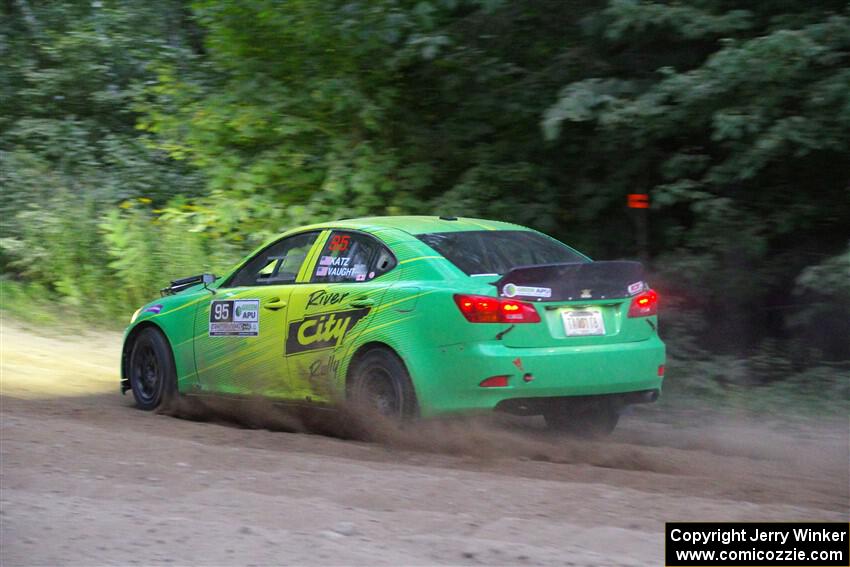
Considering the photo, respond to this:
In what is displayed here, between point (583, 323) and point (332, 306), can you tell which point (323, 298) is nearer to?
point (332, 306)

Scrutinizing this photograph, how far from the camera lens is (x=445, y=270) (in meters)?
7.26

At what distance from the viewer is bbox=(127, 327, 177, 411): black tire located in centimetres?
907

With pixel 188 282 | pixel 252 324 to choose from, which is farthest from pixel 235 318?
pixel 188 282

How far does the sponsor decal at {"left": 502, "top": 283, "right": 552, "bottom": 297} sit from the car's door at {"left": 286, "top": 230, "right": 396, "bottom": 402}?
880 mm

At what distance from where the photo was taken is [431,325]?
23.2 ft

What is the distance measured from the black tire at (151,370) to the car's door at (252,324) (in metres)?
0.38

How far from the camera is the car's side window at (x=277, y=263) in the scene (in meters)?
8.36

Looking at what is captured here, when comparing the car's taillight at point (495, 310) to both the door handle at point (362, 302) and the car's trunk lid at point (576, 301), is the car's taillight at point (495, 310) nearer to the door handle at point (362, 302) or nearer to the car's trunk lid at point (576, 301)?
the car's trunk lid at point (576, 301)

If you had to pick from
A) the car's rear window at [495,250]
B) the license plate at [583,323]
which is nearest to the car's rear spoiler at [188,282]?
the car's rear window at [495,250]

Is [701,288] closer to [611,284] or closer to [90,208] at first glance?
[611,284]

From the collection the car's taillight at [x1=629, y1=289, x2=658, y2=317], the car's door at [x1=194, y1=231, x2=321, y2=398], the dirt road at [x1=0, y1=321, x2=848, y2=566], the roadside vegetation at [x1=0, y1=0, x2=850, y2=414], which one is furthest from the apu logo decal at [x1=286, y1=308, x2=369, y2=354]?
the roadside vegetation at [x1=0, y1=0, x2=850, y2=414]

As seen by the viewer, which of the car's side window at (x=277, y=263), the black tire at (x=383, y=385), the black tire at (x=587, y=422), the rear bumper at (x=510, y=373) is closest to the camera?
the rear bumper at (x=510, y=373)

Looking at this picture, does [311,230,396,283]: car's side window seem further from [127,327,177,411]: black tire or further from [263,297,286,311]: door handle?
[127,327,177,411]: black tire

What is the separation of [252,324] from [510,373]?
7.57 ft
